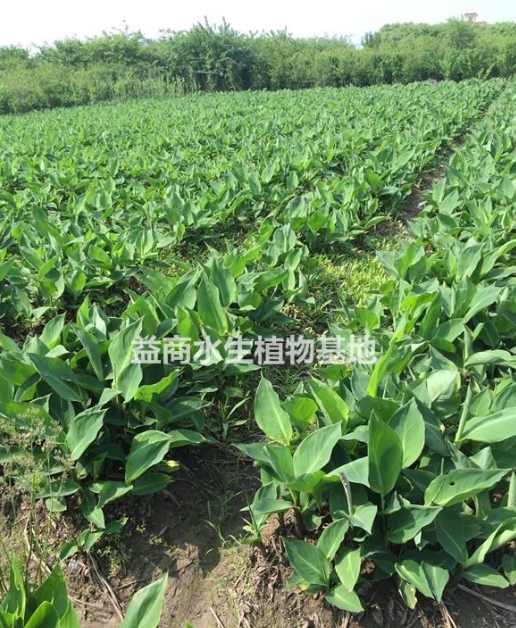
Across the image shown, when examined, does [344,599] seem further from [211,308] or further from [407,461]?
[211,308]

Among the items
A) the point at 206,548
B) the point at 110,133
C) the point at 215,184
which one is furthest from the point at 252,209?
the point at 110,133

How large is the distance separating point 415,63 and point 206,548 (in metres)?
31.9

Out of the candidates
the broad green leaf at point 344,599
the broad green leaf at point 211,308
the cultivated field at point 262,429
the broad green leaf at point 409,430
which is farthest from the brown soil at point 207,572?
the broad green leaf at point 211,308

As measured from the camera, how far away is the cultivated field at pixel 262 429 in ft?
5.03

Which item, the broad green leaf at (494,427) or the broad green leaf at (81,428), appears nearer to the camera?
the broad green leaf at (494,427)

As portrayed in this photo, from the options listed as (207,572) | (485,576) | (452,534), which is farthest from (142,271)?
(485,576)

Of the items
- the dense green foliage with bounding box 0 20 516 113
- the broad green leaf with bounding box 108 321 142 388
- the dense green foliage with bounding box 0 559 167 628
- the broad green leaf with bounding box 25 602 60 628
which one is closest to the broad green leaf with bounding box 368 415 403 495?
the dense green foliage with bounding box 0 559 167 628

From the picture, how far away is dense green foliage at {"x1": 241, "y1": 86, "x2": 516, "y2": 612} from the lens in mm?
1487

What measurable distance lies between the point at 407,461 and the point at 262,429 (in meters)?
0.60

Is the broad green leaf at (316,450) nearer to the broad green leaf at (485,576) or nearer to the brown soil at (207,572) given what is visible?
the brown soil at (207,572)

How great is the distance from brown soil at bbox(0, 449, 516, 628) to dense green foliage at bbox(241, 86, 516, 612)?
0.11 metres

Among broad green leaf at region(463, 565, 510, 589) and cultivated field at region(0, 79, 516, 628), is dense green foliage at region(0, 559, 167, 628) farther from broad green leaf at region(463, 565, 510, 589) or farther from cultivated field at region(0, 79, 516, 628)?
broad green leaf at region(463, 565, 510, 589)

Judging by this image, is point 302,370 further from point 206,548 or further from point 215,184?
point 215,184

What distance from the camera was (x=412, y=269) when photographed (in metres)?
3.03
